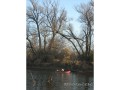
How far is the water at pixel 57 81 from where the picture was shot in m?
2.91

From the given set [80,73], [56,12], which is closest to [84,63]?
[80,73]

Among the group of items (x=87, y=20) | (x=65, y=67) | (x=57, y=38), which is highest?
(x=87, y=20)

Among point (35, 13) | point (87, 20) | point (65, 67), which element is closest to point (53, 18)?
point (35, 13)

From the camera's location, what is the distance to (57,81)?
292 cm

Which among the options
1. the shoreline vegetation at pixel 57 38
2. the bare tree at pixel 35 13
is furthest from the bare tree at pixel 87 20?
the bare tree at pixel 35 13

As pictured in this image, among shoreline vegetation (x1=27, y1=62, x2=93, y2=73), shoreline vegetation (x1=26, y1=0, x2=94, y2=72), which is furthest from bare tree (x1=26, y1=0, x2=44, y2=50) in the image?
shoreline vegetation (x1=27, y1=62, x2=93, y2=73)

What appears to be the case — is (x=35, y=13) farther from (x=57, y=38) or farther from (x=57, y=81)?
(x=57, y=81)

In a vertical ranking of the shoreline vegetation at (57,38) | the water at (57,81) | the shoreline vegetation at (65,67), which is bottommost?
the water at (57,81)

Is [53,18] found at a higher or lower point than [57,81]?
higher

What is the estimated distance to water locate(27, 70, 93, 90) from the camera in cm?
291

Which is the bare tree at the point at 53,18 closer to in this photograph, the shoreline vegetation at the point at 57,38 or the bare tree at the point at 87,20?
the shoreline vegetation at the point at 57,38
